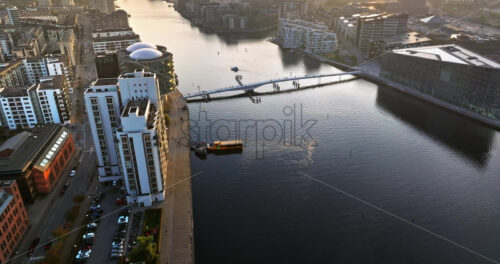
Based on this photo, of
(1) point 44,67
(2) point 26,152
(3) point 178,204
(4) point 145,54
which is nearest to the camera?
(3) point 178,204

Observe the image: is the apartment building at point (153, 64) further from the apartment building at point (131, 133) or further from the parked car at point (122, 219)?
the parked car at point (122, 219)

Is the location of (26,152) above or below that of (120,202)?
above

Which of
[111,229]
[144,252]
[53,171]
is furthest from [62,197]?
[144,252]

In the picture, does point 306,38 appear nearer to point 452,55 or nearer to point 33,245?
point 452,55

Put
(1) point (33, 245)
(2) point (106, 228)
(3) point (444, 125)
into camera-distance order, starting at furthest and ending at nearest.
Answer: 1. (3) point (444, 125)
2. (2) point (106, 228)
3. (1) point (33, 245)

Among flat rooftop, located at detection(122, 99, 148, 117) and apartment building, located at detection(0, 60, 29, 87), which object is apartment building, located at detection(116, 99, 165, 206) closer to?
flat rooftop, located at detection(122, 99, 148, 117)

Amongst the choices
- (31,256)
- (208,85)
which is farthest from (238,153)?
(208,85)

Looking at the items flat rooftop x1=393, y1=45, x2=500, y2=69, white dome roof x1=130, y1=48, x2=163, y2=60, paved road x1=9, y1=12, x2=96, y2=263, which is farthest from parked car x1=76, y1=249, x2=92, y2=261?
flat rooftop x1=393, y1=45, x2=500, y2=69
